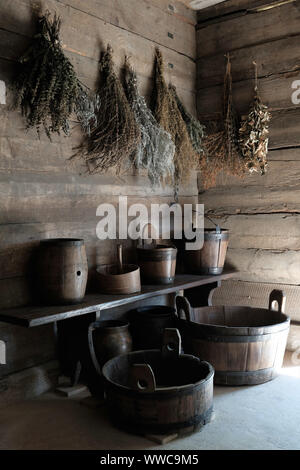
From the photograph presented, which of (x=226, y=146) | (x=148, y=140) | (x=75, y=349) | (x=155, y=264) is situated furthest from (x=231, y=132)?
(x=75, y=349)

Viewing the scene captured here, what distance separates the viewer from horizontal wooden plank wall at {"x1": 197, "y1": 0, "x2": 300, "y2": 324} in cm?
363

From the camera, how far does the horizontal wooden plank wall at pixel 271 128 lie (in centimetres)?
363

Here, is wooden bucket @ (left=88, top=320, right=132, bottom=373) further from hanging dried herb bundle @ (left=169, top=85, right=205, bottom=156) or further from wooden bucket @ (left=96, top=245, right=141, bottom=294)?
hanging dried herb bundle @ (left=169, top=85, right=205, bottom=156)

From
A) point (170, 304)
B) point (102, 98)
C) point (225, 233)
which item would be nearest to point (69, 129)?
point (102, 98)

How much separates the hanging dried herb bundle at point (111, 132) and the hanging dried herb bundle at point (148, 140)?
130mm

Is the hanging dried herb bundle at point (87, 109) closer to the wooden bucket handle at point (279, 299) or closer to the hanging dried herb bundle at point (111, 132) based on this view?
the hanging dried herb bundle at point (111, 132)

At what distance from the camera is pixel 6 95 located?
2658 millimetres

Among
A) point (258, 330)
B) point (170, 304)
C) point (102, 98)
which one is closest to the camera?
point (258, 330)

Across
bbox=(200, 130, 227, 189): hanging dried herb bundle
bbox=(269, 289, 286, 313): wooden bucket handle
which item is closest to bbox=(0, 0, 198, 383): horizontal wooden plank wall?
bbox=(200, 130, 227, 189): hanging dried herb bundle

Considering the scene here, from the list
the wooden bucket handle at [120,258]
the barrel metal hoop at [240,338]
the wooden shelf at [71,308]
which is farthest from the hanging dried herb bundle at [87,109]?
the barrel metal hoop at [240,338]

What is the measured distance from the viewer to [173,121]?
3.61m

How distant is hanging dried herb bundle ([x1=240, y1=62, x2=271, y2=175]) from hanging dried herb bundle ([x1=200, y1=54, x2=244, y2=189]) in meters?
0.08

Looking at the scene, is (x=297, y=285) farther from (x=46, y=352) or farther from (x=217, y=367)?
(x=46, y=352)

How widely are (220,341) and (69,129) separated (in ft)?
5.17
